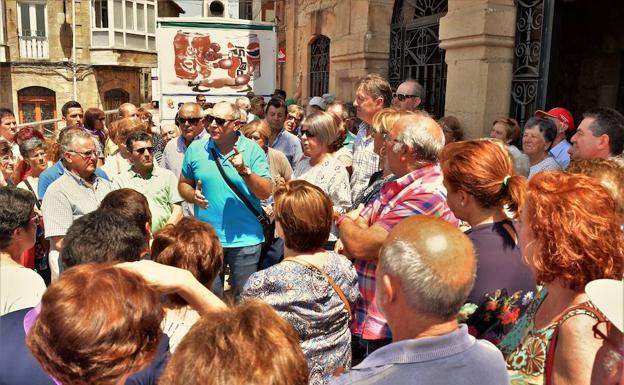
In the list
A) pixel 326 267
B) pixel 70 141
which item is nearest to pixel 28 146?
pixel 70 141

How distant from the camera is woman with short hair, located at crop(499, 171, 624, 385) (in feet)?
4.90

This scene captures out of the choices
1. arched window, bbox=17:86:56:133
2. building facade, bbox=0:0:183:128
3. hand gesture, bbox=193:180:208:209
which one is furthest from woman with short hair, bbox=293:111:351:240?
arched window, bbox=17:86:56:133

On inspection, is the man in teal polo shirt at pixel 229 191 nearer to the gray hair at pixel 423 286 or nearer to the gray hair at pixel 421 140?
the gray hair at pixel 421 140

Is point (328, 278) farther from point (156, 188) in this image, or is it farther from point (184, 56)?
point (184, 56)

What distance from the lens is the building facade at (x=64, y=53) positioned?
2345 centimetres

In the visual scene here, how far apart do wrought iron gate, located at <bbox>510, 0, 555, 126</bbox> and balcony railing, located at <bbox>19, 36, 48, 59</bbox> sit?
24115mm

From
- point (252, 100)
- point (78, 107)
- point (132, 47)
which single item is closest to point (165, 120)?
point (252, 100)

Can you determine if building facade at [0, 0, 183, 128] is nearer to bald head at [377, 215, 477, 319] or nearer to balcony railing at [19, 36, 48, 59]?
balcony railing at [19, 36, 48, 59]

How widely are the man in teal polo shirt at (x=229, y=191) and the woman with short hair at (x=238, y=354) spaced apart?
245 centimetres

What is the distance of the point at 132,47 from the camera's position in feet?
83.7

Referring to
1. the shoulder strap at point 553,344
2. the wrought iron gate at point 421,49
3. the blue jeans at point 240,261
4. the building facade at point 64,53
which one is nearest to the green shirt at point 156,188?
the blue jeans at point 240,261

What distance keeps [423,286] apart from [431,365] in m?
0.21

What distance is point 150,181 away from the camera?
12.4 feet

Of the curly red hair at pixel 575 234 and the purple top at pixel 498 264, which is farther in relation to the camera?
the purple top at pixel 498 264
